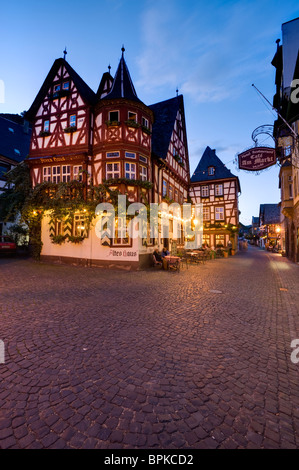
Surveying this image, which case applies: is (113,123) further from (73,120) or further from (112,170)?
(73,120)

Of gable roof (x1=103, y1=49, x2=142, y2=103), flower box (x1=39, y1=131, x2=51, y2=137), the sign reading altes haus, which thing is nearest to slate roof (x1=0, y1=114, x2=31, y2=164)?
flower box (x1=39, y1=131, x2=51, y2=137)

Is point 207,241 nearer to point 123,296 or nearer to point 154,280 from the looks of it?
point 154,280

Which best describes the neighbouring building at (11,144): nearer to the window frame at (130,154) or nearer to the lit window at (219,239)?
the window frame at (130,154)

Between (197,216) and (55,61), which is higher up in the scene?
(55,61)

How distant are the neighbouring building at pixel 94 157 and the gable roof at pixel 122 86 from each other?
0.07 m

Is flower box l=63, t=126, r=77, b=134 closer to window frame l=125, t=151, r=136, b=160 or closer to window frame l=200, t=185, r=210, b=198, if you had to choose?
window frame l=125, t=151, r=136, b=160

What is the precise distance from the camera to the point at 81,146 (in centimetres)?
1430

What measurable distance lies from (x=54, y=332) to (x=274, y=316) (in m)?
5.43

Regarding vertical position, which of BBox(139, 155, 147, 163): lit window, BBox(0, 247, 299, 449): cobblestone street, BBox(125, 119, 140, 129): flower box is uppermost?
BBox(125, 119, 140, 129): flower box

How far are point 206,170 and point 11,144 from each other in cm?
2735

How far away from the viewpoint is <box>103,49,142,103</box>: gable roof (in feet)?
45.6

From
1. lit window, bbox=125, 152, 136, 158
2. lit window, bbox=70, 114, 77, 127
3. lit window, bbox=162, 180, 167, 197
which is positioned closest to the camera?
lit window, bbox=125, 152, 136, 158
